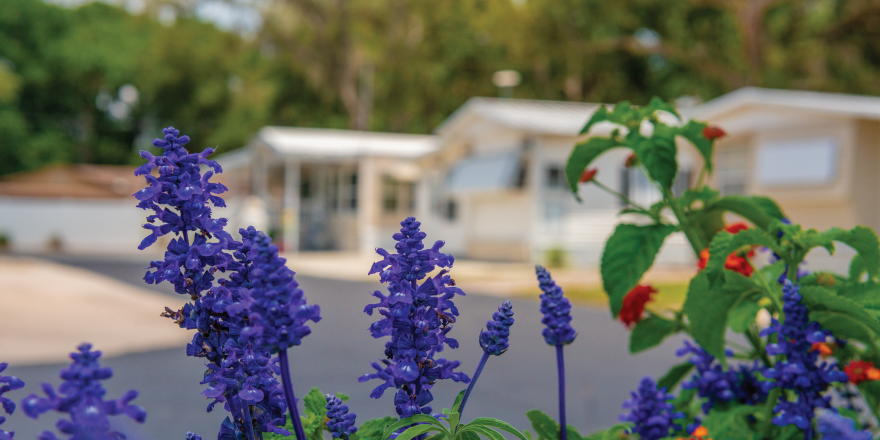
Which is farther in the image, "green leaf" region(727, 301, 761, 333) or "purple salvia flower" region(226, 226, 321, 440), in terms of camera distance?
"green leaf" region(727, 301, 761, 333)

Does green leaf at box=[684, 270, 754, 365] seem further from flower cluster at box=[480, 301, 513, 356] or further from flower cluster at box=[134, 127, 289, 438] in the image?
flower cluster at box=[134, 127, 289, 438]

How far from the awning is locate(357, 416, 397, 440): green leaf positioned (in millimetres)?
18652

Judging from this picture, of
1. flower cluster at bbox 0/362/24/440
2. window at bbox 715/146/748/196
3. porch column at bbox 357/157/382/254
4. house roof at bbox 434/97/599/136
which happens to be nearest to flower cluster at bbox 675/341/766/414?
→ flower cluster at bbox 0/362/24/440

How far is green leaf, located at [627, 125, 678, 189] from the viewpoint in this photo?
1790 millimetres

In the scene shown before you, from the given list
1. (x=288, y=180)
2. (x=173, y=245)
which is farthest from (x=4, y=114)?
(x=173, y=245)

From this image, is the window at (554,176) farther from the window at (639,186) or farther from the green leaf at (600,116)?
the green leaf at (600,116)

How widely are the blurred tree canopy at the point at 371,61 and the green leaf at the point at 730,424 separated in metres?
21.4

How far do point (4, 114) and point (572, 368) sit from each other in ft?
142

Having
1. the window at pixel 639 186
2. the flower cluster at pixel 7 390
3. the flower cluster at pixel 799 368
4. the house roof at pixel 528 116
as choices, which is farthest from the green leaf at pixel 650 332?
the window at pixel 639 186

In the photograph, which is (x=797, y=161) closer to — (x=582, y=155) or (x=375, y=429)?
(x=582, y=155)

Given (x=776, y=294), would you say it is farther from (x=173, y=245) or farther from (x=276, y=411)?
(x=173, y=245)

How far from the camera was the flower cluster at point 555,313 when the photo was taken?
3.97 ft

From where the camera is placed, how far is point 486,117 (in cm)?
2105

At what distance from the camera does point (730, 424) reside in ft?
5.57
